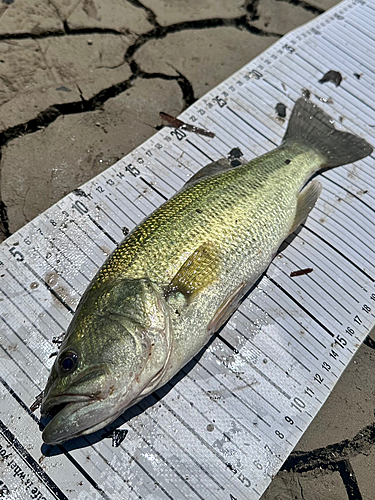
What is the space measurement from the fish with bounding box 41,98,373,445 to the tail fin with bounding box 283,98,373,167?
31 centimetres

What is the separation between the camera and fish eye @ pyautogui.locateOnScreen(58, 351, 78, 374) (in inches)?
74.9

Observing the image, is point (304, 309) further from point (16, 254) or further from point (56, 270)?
point (16, 254)

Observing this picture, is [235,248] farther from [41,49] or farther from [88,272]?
[41,49]

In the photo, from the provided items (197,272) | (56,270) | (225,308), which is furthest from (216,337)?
(56,270)

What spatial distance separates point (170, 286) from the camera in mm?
2174

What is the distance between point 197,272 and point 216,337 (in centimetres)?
66

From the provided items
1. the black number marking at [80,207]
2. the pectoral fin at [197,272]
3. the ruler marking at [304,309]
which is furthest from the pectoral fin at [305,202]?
the black number marking at [80,207]

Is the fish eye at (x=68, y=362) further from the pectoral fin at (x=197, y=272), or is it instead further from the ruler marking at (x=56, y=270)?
the ruler marking at (x=56, y=270)

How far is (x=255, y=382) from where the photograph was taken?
8.43 ft

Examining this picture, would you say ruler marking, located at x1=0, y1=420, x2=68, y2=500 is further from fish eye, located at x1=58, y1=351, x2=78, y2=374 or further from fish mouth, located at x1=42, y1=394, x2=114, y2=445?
fish eye, located at x1=58, y1=351, x2=78, y2=374

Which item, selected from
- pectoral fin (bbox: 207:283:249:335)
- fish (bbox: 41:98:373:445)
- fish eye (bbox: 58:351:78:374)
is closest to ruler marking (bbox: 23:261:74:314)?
fish (bbox: 41:98:373:445)

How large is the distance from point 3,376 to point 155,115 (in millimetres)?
2387

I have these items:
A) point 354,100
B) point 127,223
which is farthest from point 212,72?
point 127,223

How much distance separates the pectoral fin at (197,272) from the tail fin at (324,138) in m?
1.44
